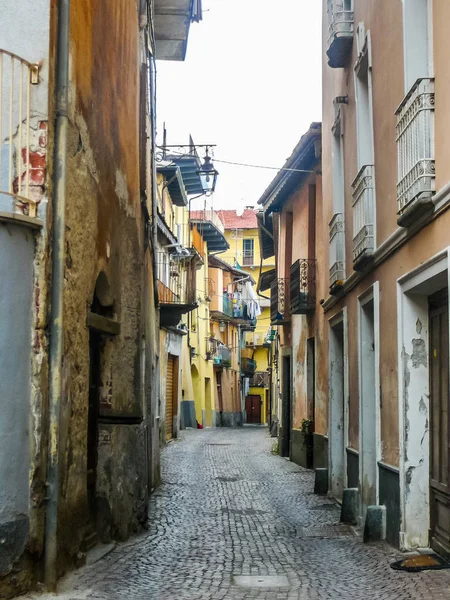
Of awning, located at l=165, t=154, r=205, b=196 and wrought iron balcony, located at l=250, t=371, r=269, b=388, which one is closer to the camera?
awning, located at l=165, t=154, r=205, b=196

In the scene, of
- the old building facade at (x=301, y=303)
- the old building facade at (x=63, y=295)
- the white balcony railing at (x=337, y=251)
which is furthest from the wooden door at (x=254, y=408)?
the old building facade at (x=63, y=295)

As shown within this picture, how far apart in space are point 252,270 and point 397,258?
2405 inches

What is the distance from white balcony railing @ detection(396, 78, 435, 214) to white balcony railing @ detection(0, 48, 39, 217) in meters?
3.16

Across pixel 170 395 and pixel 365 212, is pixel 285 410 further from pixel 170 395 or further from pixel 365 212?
pixel 365 212

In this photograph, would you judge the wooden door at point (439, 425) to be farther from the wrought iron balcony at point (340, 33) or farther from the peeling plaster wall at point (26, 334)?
the wrought iron balcony at point (340, 33)

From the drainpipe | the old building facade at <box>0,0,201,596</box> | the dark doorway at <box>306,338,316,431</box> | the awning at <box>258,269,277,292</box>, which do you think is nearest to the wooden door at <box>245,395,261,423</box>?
the awning at <box>258,269,277,292</box>

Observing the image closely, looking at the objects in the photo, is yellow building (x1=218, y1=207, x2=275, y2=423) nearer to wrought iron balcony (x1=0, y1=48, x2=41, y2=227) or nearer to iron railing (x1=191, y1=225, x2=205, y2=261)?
iron railing (x1=191, y1=225, x2=205, y2=261)

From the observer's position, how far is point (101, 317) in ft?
28.6

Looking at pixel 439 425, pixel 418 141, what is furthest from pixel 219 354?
pixel 418 141

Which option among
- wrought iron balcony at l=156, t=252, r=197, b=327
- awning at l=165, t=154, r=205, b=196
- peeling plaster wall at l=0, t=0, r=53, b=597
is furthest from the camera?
awning at l=165, t=154, r=205, b=196

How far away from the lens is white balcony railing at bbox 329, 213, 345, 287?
12955 mm

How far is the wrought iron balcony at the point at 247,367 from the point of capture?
62.2 meters

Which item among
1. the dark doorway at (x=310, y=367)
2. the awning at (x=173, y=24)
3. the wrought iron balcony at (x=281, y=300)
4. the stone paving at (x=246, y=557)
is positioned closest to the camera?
the stone paving at (x=246, y=557)

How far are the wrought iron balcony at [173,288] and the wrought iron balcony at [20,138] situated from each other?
14.7 meters
